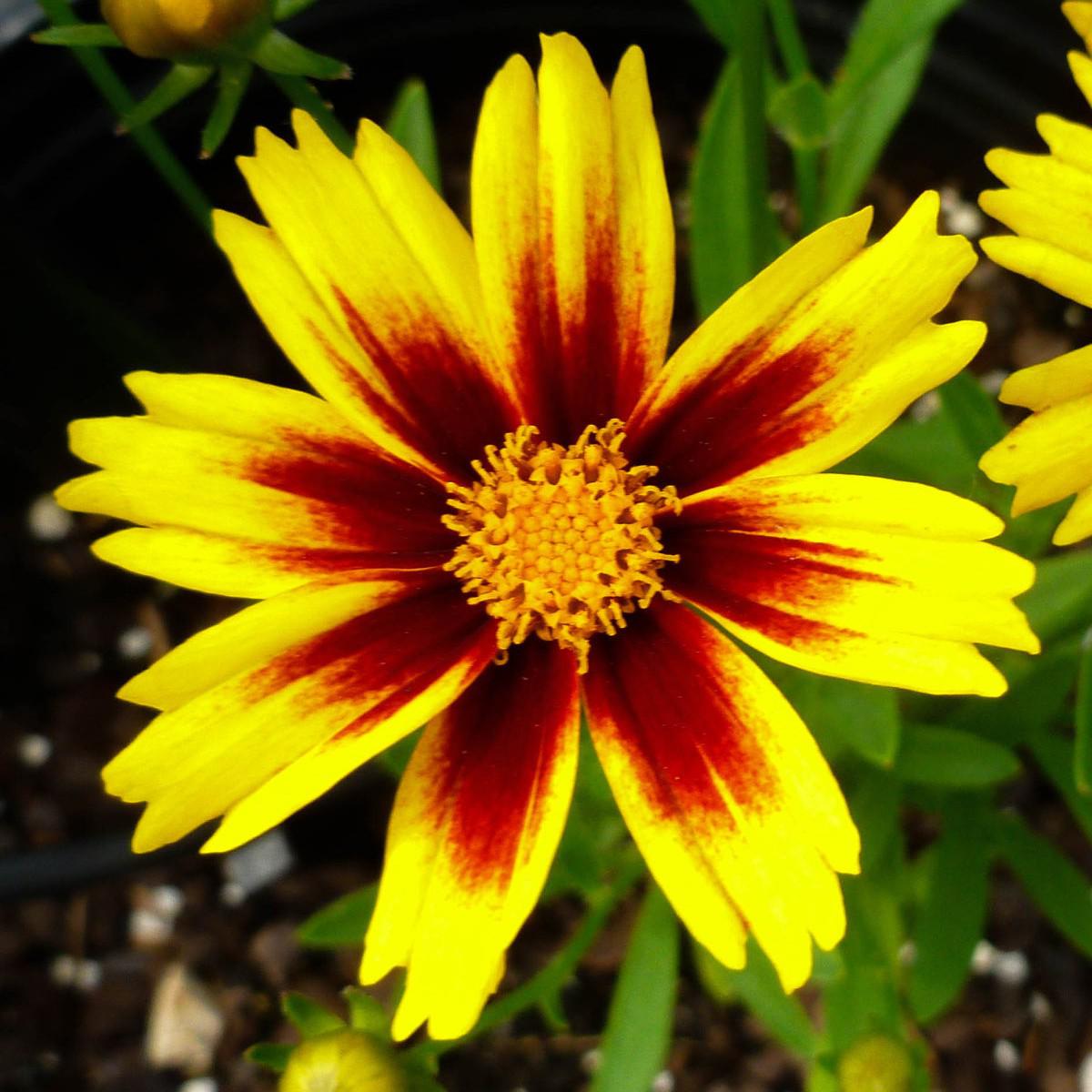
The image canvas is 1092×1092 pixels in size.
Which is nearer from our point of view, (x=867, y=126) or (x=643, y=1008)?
(x=643, y=1008)

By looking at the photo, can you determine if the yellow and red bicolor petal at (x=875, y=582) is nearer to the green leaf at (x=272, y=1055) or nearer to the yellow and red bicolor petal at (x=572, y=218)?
the yellow and red bicolor petal at (x=572, y=218)

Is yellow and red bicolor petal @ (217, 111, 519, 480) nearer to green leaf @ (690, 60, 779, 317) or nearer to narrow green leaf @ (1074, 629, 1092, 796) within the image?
green leaf @ (690, 60, 779, 317)

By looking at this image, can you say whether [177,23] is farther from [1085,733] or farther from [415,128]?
[1085,733]

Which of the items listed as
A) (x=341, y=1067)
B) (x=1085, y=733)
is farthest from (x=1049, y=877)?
(x=341, y=1067)

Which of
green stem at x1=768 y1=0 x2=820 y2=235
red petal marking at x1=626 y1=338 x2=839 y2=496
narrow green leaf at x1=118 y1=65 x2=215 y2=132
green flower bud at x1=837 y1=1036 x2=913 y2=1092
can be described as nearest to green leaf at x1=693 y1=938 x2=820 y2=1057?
green flower bud at x1=837 y1=1036 x2=913 y2=1092

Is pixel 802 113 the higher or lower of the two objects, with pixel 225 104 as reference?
lower

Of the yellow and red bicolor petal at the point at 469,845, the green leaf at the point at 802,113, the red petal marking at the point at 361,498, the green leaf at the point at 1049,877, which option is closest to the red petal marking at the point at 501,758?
the yellow and red bicolor petal at the point at 469,845

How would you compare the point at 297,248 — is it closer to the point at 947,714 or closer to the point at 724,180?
the point at 724,180
